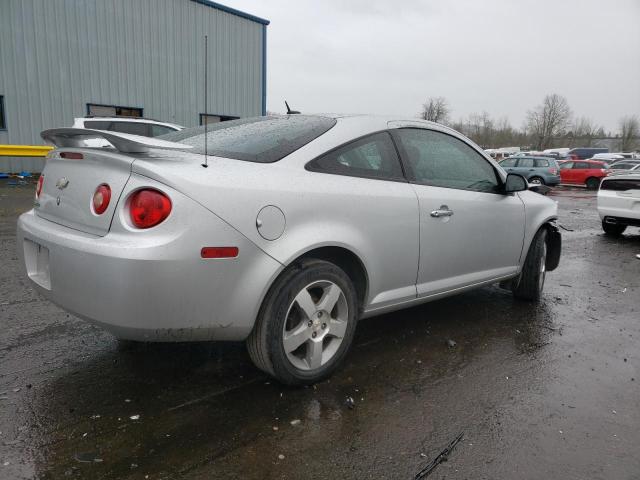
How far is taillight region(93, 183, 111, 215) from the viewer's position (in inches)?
88.7

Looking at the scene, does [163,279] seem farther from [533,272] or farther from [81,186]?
[533,272]

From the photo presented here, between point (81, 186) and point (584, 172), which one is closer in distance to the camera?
point (81, 186)

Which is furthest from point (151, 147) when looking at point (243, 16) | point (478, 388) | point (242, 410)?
point (243, 16)

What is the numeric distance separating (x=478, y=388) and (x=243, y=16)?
17971 millimetres

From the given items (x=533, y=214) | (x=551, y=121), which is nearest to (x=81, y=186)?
(x=533, y=214)

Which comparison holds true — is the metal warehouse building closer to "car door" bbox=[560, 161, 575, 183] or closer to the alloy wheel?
the alloy wheel

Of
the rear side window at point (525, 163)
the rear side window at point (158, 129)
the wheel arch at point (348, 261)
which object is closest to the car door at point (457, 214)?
the wheel arch at point (348, 261)

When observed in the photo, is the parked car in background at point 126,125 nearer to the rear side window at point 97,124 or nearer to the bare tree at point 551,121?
the rear side window at point 97,124

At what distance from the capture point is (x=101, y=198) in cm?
229

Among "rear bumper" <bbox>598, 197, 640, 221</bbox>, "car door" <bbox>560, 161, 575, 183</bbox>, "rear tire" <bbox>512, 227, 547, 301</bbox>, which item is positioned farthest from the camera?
"car door" <bbox>560, 161, 575, 183</bbox>

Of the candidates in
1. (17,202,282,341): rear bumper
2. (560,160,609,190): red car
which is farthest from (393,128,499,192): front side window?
(560,160,609,190): red car

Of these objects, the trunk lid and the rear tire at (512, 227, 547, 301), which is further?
the rear tire at (512, 227, 547, 301)

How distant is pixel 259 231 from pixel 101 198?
74cm

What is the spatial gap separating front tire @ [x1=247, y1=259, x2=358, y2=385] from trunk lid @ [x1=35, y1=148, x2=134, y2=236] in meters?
0.87
